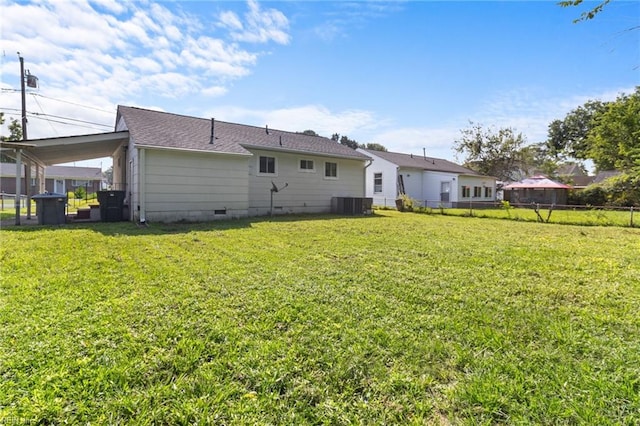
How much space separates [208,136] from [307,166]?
4515 millimetres

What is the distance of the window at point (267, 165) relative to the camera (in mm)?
13227

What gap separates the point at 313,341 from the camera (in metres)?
2.53

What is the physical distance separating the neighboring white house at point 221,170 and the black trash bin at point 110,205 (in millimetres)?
384

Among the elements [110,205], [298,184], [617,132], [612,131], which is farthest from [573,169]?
[110,205]

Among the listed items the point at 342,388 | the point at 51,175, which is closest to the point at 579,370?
the point at 342,388

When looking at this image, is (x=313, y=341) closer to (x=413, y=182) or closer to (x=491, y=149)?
(x=413, y=182)

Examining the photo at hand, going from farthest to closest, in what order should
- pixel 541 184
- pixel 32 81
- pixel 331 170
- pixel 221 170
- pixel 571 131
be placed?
pixel 571 131, pixel 541 184, pixel 32 81, pixel 331 170, pixel 221 170

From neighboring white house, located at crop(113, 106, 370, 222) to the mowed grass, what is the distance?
5.15 metres

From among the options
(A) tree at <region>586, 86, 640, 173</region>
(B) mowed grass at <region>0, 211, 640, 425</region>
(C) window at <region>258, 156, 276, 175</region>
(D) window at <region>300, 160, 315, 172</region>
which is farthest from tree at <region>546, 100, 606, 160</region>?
(B) mowed grass at <region>0, 211, 640, 425</region>

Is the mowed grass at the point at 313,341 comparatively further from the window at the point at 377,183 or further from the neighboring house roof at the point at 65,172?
the neighboring house roof at the point at 65,172

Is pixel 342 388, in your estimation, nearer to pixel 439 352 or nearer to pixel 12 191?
pixel 439 352

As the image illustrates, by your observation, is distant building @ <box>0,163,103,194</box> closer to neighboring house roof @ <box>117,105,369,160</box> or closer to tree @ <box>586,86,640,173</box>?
neighboring house roof @ <box>117,105,369,160</box>

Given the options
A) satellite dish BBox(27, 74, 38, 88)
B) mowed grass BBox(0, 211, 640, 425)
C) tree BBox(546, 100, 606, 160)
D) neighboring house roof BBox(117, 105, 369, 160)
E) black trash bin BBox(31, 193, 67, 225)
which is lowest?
mowed grass BBox(0, 211, 640, 425)

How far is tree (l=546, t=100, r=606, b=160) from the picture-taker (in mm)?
38344
